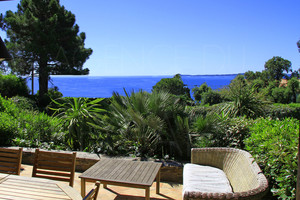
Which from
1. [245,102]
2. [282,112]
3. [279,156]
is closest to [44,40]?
[245,102]

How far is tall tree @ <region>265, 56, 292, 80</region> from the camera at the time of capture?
120 ft

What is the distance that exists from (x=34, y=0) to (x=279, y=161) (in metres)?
20.0

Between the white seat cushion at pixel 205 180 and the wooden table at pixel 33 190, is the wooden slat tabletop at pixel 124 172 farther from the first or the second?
the wooden table at pixel 33 190

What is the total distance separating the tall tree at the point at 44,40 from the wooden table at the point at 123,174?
16267mm

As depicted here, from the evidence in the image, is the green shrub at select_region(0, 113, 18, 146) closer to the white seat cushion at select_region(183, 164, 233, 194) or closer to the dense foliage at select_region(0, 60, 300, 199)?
the dense foliage at select_region(0, 60, 300, 199)

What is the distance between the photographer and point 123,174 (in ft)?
9.14

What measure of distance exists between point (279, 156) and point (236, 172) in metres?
0.65

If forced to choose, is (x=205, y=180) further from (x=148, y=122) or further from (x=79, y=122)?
(x=79, y=122)

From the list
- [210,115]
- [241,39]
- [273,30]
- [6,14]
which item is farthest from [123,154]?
[6,14]

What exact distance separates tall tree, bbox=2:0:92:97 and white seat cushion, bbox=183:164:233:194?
16645 mm

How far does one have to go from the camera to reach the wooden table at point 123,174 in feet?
8.31

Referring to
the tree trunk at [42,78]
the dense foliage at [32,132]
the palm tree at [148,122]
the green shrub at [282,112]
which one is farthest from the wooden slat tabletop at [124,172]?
the tree trunk at [42,78]

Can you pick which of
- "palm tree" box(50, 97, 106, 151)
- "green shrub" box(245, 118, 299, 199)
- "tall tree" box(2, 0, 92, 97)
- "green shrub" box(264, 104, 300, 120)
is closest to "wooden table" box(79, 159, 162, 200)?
"green shrub" box(245, 118, 299, 199)

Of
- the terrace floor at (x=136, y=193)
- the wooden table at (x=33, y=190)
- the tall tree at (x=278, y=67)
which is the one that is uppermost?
the tall tree at (x=278, y=67)
